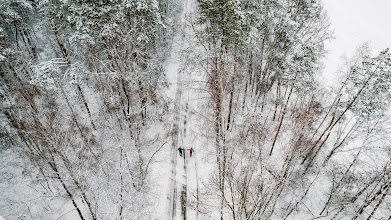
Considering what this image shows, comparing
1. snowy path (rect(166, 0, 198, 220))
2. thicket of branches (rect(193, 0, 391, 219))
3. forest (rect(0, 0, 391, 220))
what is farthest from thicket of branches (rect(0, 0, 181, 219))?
thicket of branches (rect(193, 0, 391, 219))

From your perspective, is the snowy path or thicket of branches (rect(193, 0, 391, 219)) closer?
thicket of branches (rect(193, 0, 391, 219))

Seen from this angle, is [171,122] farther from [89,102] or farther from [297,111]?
[297,111]

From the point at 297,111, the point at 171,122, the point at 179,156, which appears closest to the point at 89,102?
the point at 171,122

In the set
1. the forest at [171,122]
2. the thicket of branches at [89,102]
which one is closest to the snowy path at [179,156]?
the forest at [171,122]

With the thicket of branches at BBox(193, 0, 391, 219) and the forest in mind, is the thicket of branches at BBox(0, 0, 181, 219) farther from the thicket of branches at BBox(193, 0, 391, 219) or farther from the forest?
the thicket of branches at BBox(193, 0, 391, 219)

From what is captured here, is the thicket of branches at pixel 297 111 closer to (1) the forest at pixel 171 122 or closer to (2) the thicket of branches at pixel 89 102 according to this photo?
(1) the forest at pixel 171 122

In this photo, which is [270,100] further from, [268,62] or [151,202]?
[151,202]

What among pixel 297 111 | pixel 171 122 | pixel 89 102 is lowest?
pixel 171 122

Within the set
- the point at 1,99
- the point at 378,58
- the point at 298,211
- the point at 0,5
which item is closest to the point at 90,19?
the point at 1,99
